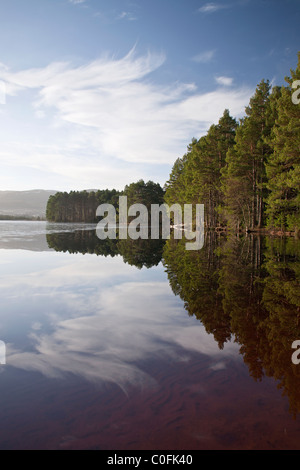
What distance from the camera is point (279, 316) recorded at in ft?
20.2

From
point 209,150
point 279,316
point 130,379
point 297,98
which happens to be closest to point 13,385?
point 130,379

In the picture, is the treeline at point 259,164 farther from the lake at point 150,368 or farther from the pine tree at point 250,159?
the lake at point 150,368

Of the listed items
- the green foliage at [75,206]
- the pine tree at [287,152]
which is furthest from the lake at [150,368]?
the green foliage at [75,206]

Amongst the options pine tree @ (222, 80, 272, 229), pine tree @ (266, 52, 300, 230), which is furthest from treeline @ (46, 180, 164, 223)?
pine tree @ (266, 52, 300, 230)

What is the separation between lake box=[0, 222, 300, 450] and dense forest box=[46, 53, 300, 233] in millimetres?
18251

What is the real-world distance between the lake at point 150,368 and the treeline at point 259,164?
18.2m
